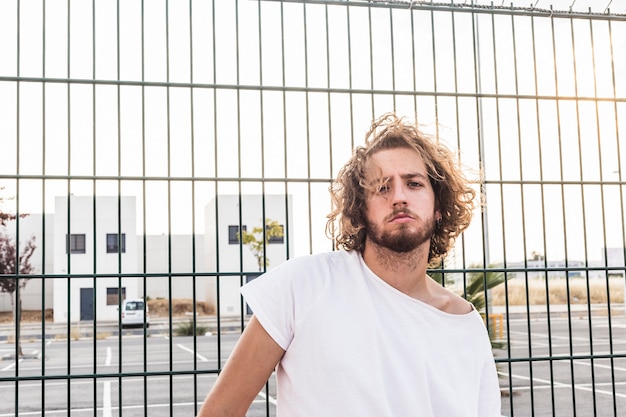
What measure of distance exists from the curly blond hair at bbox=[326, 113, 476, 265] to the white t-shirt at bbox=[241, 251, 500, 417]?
18cm

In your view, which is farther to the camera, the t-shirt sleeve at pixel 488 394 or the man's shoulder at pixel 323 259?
the t-shirt sleeve at pixel 488 394

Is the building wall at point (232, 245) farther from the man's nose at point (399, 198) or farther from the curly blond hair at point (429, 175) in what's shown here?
the man's nose at point (399, 198)

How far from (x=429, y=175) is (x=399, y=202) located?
24 cm

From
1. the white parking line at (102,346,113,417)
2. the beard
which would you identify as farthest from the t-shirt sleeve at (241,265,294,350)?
the white parking line at (102,346,113,417)

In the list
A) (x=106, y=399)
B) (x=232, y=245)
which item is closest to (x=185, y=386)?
(x=106, y=399)

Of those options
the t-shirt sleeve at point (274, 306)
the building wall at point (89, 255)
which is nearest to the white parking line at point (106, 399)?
the t-shirt sleeve at point (274, 306)

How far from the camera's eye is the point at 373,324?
1483mm

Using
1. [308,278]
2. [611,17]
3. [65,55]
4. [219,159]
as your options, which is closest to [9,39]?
[65,55]

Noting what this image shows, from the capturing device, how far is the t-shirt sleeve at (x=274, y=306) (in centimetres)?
145

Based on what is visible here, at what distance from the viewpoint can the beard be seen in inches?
61.7

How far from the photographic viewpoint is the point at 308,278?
150 cm

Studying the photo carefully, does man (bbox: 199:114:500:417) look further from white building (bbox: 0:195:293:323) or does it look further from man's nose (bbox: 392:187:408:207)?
white building (bbox: 0:195:293:323)

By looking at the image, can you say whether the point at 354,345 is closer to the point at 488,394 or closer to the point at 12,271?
the point at 488,394

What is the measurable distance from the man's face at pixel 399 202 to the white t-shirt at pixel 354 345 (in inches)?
3.9
